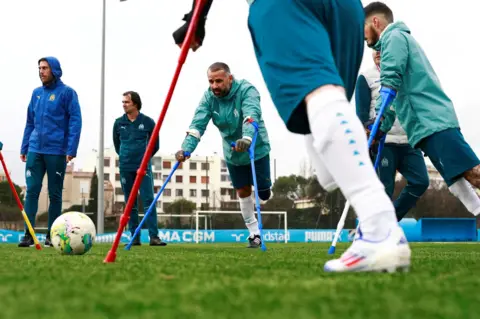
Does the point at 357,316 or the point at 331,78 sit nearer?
the point at 357,316

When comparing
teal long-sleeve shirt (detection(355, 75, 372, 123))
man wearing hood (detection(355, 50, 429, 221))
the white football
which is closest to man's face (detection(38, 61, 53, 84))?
the white football

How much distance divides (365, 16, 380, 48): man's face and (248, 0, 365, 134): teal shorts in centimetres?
286

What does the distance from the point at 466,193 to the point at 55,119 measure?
5.35 metres

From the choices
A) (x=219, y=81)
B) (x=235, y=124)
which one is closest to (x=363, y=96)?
(x=235, y=124)

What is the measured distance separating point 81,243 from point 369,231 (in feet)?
10.2

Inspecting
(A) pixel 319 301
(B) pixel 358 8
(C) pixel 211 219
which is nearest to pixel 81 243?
(B) pixel 358 8

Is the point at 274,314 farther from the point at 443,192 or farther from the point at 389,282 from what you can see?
the point at 443,192

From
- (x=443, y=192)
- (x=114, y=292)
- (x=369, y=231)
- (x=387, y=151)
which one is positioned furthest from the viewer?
(x=443, y=192)

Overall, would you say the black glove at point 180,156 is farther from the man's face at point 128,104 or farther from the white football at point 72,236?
the man's face at point 128,104

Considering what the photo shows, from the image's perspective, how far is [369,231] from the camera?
2158mm

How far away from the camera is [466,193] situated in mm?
4586

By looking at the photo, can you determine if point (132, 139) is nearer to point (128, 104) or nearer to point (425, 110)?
point (128, 104)

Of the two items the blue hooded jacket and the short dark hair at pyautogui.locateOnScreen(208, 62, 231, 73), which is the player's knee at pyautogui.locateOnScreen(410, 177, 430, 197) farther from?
the blue hooded jacket

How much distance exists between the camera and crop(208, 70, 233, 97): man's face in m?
7.42
